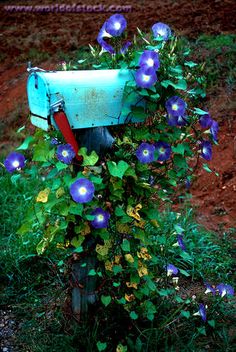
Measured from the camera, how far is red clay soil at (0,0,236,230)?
13.5 ft

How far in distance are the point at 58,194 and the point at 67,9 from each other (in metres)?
6.42

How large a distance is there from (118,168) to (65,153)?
0.19 m

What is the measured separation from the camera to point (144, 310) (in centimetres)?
217

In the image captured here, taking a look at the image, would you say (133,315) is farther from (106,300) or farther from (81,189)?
(81,189)

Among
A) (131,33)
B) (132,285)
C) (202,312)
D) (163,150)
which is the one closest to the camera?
(163,150)

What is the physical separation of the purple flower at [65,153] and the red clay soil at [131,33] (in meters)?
2.05

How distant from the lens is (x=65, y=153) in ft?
5.93

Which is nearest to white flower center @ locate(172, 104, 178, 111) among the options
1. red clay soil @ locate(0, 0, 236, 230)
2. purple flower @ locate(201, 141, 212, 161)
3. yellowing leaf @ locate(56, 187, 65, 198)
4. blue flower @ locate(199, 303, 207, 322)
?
purple flower @ locate(201, 141, 212, 161)

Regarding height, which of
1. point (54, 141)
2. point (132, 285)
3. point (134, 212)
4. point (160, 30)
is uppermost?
point (160, 30)

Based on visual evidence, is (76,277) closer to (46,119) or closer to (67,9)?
(46,119)

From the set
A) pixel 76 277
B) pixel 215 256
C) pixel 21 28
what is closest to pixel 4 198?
pixel 215 256

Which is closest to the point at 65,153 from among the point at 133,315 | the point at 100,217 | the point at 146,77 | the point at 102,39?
the point at 100,217

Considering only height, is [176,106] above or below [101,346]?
above

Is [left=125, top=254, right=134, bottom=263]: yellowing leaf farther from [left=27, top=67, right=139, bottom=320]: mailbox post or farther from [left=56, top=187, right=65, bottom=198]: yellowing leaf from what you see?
[left=56, top=187, right=65, bottom=198]: yellowing leaf
